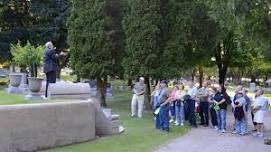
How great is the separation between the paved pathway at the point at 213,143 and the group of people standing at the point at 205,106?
74 cm

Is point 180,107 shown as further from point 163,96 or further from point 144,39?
point 144,39

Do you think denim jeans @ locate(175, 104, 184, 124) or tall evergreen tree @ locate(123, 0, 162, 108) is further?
tall evergreen tree @ locate(123, 0, 162, 108)

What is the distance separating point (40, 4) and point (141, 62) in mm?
22017

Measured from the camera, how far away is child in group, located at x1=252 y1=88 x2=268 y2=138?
63.2 ft

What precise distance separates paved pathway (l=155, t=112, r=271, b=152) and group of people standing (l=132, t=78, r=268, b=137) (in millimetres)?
739

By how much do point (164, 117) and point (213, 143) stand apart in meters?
2.74

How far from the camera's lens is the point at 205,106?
21812mm

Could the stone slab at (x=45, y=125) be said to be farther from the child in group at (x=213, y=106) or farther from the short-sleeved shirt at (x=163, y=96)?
the child in group at (x=213, y=106)

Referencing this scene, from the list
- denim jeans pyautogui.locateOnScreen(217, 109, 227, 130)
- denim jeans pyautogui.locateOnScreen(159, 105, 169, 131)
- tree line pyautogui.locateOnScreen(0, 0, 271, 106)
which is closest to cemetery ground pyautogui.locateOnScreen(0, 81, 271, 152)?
denim jeans pyautogui.locateOnScreen(159, 105, 169, 131)

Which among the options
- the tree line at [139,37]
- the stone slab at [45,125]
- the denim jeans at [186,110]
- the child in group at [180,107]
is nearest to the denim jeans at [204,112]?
the denim jeans at [186,110]

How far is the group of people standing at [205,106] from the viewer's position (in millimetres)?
19266

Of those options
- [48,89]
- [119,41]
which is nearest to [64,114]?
[48,89]

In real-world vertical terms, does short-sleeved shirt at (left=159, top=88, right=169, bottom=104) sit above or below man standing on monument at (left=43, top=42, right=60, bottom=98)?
below

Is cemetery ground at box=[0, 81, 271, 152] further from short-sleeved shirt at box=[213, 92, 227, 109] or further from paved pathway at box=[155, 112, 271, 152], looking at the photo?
short-sleeved shirt at box=[213, 92, 227, 109]
